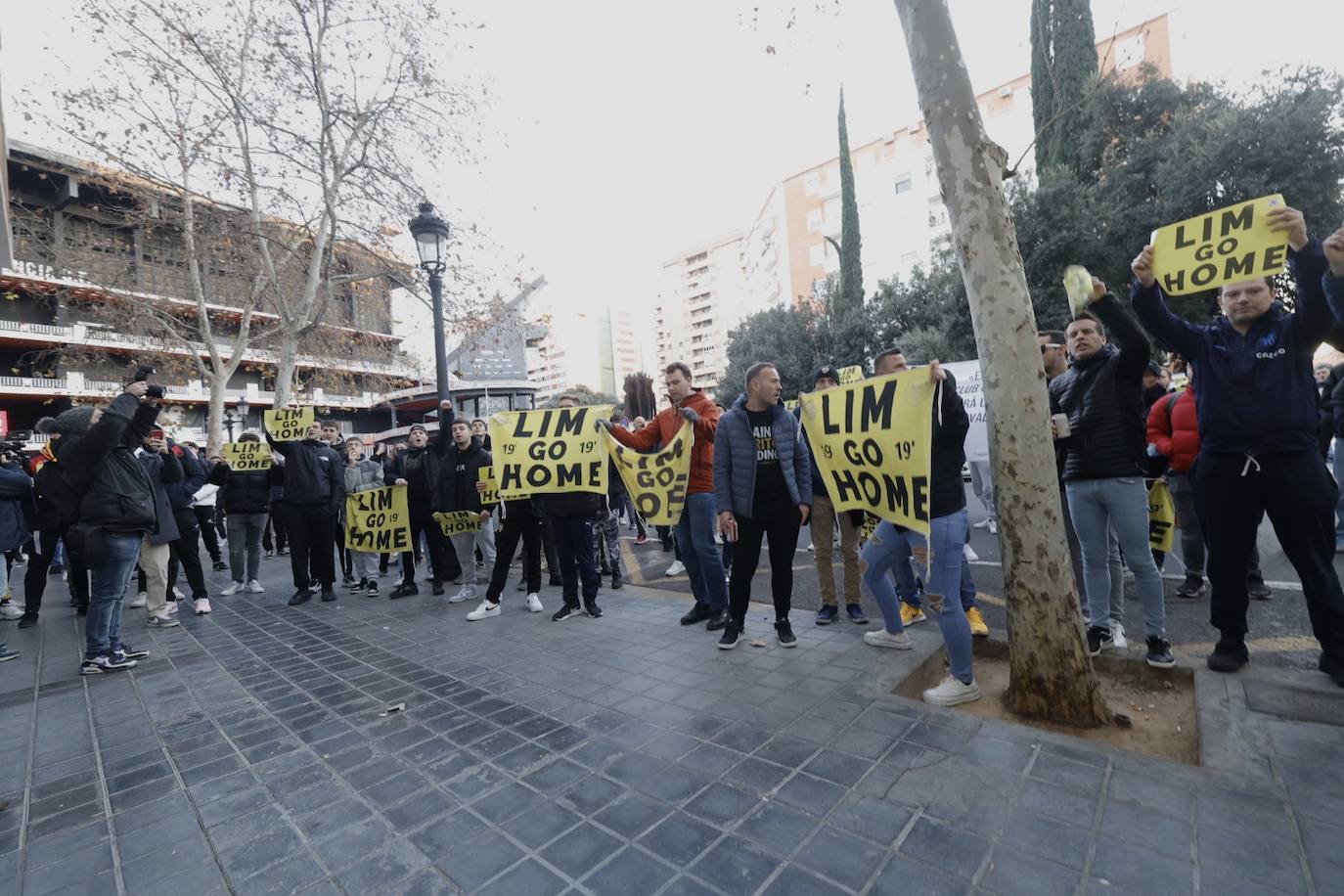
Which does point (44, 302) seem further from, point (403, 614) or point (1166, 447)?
point (1166, 447)

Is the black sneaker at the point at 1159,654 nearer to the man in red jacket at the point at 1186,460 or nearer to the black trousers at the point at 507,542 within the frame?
the man in red jacket at the point at 1186,460

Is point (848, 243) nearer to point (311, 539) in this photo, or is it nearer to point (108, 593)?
point (311, 539)

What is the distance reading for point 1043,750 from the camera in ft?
8.66

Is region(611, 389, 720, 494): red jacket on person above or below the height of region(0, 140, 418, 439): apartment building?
below

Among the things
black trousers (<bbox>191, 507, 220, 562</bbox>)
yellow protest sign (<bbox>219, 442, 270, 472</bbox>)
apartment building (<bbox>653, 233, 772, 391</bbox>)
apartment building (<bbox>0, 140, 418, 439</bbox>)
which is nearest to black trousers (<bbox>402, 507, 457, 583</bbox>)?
yellow protest sign (<bbox>219, 442, 270, 472</bbox>)

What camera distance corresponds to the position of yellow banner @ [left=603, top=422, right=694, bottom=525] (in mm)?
5082

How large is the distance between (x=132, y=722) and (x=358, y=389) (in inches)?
1826

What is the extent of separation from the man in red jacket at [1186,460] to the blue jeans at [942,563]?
2.77 meters

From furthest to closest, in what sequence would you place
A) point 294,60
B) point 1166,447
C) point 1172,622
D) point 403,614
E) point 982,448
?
point 294,60 < point 982,448 < point 403,614 < point 1166,447 < point 1172,622

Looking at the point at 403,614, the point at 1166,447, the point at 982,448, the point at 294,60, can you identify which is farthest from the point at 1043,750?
the point at 294,60

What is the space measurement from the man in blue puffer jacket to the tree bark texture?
1.51 meters

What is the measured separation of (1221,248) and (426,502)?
7155 millimetres

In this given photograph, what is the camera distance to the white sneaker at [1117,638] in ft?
11.9

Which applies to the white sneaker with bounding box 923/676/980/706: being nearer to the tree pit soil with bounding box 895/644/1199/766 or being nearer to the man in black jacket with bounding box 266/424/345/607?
the tree pit soil with bounding box 895/644/1199/766
